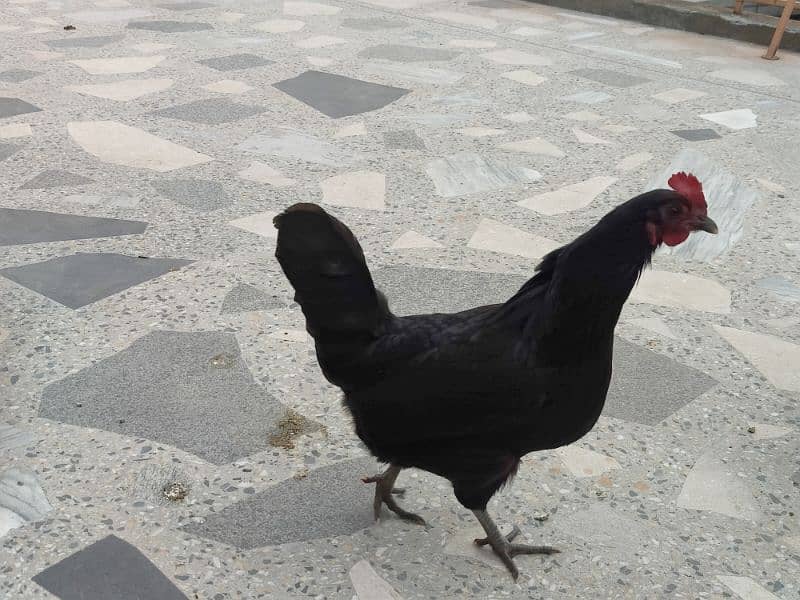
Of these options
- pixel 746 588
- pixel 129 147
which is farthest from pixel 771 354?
pixel 129 147

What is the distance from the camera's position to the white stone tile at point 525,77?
22.5 ft

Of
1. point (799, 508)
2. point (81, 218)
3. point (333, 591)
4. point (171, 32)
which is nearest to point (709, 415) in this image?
point (799, 508)

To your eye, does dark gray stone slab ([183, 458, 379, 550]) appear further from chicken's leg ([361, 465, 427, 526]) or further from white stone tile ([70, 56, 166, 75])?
white stone tile ([70, 56, 166, 75])

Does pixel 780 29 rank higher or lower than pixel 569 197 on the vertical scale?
higher

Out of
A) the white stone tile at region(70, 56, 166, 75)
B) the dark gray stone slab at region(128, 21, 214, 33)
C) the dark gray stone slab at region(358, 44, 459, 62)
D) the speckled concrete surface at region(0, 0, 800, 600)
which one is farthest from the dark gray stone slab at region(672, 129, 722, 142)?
the dark gray stone slab at region(128, 21, 214, 33)

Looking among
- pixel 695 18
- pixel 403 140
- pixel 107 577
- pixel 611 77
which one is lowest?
pixel 107 577

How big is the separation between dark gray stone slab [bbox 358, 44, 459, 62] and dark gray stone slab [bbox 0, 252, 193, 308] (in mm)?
3981

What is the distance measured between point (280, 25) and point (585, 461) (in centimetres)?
656

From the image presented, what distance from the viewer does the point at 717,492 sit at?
2.70 meters

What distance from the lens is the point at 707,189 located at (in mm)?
4922

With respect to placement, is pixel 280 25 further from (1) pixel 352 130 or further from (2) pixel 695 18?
(2) pixel 695 18

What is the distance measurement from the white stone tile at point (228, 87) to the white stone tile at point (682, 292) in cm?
362

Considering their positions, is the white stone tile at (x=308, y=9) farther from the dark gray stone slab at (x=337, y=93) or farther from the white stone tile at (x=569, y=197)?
the white stone tile at (x=569, y=197)

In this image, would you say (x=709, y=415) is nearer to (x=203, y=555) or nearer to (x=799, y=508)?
(x=799, y=508)
